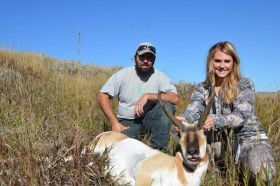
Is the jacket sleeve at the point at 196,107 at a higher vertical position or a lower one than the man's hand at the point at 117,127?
higher

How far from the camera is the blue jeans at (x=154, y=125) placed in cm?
600

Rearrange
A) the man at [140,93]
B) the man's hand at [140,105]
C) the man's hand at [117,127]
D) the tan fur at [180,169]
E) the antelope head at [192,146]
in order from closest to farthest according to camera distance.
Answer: the antelope head at [192,146], the tan fur at [180,169], the man's hand at [140,105], the man's hand at [117,127], the man at [140,93]

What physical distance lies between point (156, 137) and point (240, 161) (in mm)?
1541

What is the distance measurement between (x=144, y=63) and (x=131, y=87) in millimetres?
409

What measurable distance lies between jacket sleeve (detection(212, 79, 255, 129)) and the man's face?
1.69 m

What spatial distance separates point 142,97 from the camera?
5.94m

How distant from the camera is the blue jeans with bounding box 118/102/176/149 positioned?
600 centimetres

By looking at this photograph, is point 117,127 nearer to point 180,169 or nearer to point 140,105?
point 140,105

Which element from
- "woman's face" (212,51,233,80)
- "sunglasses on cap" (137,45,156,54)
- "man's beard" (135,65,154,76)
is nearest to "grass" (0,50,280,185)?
"woman's face" (212,51,233,80)

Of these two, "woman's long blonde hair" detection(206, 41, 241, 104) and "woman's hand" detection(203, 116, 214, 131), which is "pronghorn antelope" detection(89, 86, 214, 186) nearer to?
"woman's hand" detection(203, 116, 214, 131)

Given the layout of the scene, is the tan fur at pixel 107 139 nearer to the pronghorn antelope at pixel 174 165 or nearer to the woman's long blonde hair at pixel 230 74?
the pronghorn antelope at pixel 174 165

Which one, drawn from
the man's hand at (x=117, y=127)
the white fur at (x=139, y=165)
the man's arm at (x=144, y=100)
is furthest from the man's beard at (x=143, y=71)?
the white fur at (x=139, y=165)

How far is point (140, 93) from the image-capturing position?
21.0 ft

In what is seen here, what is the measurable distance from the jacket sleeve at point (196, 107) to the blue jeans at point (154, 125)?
625 mm
